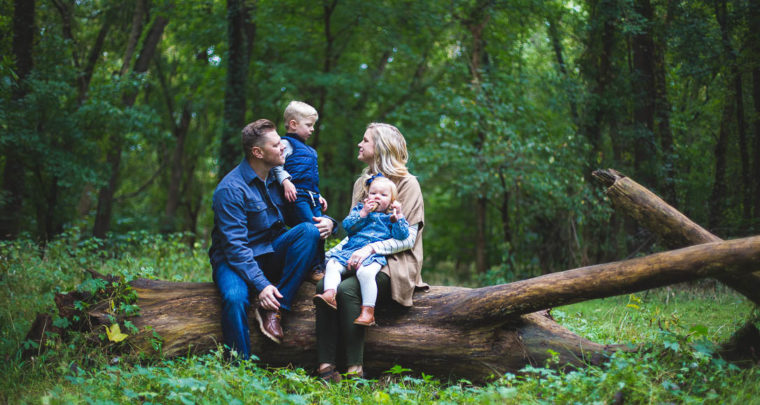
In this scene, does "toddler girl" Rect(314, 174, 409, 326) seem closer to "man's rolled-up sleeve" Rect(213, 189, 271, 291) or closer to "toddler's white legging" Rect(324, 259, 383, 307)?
"toddler's white legging" Rect(324, 259, 383, 307)

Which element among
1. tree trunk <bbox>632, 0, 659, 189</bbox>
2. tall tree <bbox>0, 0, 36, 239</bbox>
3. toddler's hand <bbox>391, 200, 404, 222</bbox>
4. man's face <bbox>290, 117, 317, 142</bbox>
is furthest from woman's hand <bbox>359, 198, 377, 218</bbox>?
tall tree <bbox>0, 0, 36, 239</bbox>

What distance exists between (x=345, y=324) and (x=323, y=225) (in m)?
1.03

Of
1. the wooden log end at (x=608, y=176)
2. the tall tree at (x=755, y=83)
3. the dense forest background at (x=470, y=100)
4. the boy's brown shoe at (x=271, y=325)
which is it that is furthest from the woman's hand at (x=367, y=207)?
the tall tree at (x=755, y=83)

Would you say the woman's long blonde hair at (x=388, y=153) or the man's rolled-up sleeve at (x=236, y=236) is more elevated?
the woman's long blonde hair at (x=388, y=153)

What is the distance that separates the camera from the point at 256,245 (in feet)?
15.1

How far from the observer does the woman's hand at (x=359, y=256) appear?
4.25m

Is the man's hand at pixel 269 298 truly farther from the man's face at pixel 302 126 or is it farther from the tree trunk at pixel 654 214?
the tree trunk at pixel 654 214

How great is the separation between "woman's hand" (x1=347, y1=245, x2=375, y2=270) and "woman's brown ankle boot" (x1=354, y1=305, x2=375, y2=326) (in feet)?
1.10

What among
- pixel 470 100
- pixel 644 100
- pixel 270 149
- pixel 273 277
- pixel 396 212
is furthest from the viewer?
pixel 470 100

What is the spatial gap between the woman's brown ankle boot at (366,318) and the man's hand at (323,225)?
943 millimetres

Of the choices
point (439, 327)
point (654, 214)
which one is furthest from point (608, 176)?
point (439, 327)

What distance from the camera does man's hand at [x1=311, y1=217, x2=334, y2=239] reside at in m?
4.85

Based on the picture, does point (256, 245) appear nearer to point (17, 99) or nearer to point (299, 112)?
point (299, 112)

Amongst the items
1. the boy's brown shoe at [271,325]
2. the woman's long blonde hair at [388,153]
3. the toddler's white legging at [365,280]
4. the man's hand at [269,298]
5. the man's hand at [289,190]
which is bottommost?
the boy's brown shoe at [271,325]
